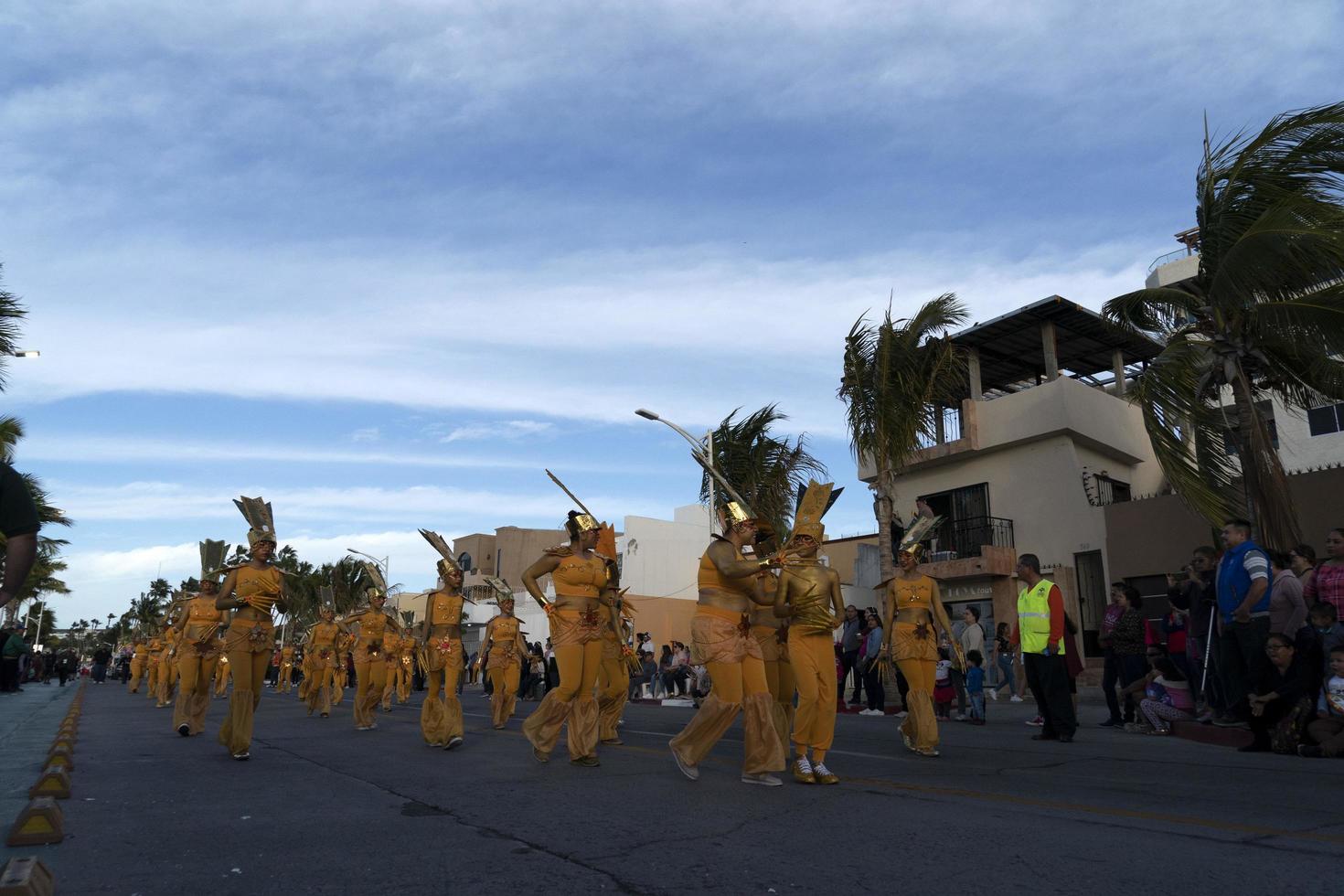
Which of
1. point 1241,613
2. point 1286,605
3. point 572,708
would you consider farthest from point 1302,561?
point 572,708

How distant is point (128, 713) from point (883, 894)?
64.3ft

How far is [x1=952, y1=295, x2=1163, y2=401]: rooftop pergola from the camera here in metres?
27.1

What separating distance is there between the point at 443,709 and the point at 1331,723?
8.65 m

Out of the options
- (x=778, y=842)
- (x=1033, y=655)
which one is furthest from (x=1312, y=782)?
(x=778, y=842)

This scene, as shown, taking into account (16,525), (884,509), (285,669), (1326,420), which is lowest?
(285,669)

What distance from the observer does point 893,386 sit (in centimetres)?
2052

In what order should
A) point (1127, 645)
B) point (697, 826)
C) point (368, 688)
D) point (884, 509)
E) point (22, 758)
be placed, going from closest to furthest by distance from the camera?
point (697, 826) → point (22, 758) → point (1127, 645) → point (368, 688) → point (884, 509)

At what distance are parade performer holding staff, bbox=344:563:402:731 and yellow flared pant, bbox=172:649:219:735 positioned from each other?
1894 millimetres

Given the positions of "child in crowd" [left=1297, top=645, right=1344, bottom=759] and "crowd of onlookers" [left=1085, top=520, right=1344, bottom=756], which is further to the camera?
"crowd of onlookers" [left=1085, top=520, right=1344, bottom=756]

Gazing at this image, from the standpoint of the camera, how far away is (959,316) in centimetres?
2072

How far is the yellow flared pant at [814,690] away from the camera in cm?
699

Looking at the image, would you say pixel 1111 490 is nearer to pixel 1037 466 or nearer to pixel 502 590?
pixel 1037 466

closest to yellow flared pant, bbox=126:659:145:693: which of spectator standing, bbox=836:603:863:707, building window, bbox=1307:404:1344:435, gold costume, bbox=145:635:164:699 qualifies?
gold costume, bbox=145:635:164:699

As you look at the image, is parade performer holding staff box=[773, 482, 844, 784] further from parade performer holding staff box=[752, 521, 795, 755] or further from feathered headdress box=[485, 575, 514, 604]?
feathered headdress box=[485, 575, 514, 604]
